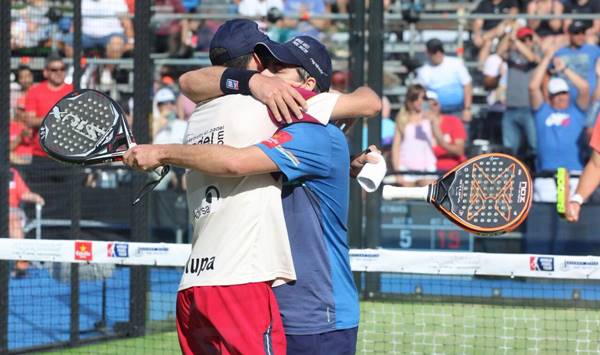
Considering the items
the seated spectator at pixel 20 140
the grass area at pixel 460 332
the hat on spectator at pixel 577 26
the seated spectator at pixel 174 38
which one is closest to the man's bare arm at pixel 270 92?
the grass area at pixel 460 332

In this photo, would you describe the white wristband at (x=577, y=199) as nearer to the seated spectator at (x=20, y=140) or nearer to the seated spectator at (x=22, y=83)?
the seated spectator at (x=22, y=83)

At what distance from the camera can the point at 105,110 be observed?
14.7ft

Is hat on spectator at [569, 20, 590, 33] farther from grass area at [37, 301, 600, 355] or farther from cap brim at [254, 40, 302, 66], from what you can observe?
cap brim at [254, 40, 302, 66]

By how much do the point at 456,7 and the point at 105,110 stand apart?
11.2 meters

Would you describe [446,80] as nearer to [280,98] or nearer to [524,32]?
[524,32]

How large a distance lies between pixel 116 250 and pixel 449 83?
7103 mm

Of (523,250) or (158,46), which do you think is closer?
(523,250)

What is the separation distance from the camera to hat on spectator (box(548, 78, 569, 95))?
1257cm

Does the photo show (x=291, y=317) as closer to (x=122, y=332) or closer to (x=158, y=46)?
(x=122, y=332)

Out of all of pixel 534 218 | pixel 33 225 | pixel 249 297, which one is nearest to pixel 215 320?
pixel 249 297

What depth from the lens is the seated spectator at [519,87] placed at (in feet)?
42.1

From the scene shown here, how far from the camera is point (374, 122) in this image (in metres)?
10.8

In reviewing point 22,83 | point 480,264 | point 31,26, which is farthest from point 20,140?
point 480,264

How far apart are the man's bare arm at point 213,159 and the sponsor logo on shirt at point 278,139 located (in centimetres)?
6
